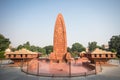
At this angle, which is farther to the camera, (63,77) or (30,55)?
(30,55)

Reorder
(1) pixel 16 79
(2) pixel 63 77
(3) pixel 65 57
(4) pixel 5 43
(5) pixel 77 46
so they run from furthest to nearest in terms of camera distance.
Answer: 1. (5) pixel 77 46
2. (4) pixel 5 43
3. (3) pixel 65 57
4. (2) pixel 63 77
5. (1) pixel 16 79

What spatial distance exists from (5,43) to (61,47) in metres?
24.5

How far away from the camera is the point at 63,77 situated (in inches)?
368

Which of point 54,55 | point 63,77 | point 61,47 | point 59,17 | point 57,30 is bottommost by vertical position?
point 63,77

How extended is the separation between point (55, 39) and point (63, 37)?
1.33 metres

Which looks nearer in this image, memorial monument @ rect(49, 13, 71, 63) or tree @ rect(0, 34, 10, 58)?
memorial monument @ rect(49, 13, 71, 63)

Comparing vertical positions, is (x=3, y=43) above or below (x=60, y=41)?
above

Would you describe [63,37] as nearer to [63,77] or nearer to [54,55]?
[54,55]

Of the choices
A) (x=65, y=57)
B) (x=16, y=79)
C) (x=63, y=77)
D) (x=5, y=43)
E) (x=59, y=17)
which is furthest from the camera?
(x=5, y=43)

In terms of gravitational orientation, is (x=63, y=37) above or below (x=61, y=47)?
above

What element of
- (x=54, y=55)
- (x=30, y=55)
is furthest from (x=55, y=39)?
(x=30, y=55)

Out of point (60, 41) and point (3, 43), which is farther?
point (3, 43)

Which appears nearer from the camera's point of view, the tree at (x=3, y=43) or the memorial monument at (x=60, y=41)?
the memorial monument at (x=60, y=41)

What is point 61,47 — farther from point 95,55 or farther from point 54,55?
point 95,55
